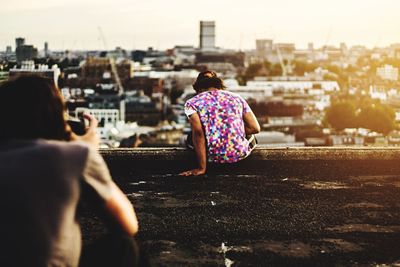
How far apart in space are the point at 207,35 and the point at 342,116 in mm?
92769

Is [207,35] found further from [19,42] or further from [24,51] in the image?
[24,51]

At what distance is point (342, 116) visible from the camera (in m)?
74.1

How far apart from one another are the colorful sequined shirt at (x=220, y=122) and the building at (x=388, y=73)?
363ft

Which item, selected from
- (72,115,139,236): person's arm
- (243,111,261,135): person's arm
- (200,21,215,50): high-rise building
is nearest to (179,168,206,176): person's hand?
(243,111,261,135): person's arm

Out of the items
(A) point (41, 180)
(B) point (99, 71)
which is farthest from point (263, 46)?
(A) point (41, 180)

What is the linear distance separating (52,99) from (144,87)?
104304 millimetres

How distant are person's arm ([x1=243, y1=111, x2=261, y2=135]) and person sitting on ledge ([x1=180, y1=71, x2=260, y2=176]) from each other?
5 centimetres

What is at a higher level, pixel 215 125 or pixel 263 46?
pixel 215 125

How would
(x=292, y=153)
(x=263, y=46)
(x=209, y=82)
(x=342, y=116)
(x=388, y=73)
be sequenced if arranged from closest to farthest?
(x=209, y=82) < (x=292, y=153) < (x=342, y=116) < (x=388, y=73) < (x=263, y=46)

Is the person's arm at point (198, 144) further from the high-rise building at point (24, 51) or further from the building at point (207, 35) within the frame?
the building at point (207, 35)

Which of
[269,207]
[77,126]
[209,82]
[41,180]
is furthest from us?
[209,82]

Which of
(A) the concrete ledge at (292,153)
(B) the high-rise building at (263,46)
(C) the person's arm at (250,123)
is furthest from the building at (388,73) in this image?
(C) the person's arm at (250,123)

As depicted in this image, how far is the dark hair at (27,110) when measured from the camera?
1.59m

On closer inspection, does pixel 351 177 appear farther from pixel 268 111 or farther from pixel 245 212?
pixel 268 111
